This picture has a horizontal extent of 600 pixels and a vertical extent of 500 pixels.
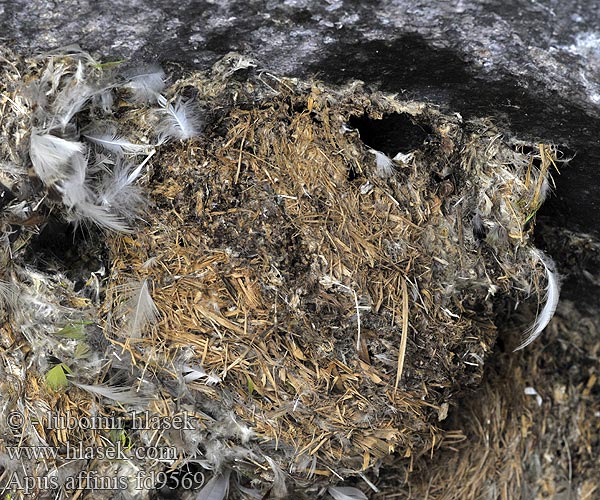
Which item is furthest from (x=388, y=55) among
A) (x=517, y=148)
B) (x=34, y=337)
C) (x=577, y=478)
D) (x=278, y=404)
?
(x=577, y=478)

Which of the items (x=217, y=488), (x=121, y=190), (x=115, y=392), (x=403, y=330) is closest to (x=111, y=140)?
(x=121, y=190)

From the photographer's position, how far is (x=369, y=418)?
5.81 ft

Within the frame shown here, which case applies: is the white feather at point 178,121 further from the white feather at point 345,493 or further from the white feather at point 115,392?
the white feather at point 345,493

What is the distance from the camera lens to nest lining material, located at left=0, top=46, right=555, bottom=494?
171 cm

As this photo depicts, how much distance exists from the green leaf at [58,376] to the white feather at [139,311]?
19 cm

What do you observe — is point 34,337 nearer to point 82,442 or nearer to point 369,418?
point 82,442

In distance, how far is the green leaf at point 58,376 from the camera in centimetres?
171

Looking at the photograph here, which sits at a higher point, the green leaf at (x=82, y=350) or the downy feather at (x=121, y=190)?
the downy feather at (x=121, y=190)

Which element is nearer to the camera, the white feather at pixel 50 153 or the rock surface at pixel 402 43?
the rock surface at pixel 402 43

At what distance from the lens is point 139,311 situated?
5.67 ft

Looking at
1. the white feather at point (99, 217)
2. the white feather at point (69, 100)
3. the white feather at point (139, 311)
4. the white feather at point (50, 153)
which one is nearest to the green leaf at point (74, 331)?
the white feather at point (139, 311)

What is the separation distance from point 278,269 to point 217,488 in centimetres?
69

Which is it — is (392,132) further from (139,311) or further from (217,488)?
(217,488)

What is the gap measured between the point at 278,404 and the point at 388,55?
924 millimetres
